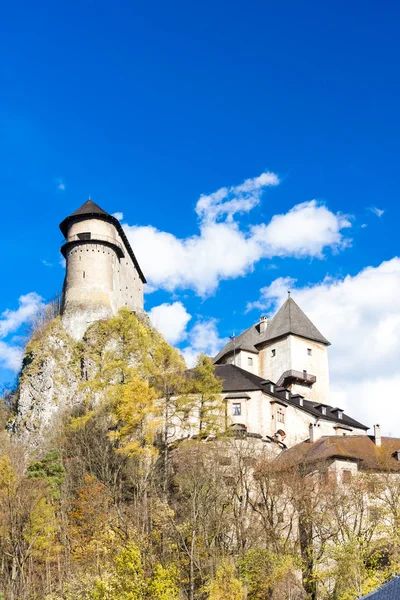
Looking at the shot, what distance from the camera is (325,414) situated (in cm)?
5453

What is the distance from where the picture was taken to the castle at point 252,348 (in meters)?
47.2

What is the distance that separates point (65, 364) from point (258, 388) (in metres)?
15.4

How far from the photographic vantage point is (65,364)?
2014 inches

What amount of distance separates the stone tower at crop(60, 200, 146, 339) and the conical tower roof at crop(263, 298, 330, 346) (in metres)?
15.0

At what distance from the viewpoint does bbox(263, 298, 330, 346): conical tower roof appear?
62.4 meters

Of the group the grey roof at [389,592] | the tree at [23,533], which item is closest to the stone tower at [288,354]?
the tree at [23,533]

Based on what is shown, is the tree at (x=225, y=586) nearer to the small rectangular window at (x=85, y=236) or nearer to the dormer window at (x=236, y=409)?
the dormer window at (x=236, y=409)

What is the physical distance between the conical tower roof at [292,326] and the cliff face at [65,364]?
14655mm

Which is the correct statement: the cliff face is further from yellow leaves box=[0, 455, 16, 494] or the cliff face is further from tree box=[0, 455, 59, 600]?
tree box=[0, 455, 59, 600]

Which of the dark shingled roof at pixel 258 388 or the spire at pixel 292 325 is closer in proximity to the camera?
the dark shingled roof at pixel 258 388

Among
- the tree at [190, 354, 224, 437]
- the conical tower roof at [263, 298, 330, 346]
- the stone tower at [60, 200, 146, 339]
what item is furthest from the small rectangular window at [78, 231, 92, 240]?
the conical tower roof at [263, 298, 330, 346]

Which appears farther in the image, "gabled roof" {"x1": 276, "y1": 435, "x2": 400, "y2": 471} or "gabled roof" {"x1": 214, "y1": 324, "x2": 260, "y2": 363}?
"gabled roof" {"x1": 214, "y1": 324, "x2": 260, "y2": 363}

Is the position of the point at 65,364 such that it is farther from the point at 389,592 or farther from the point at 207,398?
the point at 389,592

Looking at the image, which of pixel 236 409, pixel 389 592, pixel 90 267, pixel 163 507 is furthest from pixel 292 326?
pixel 389 592
